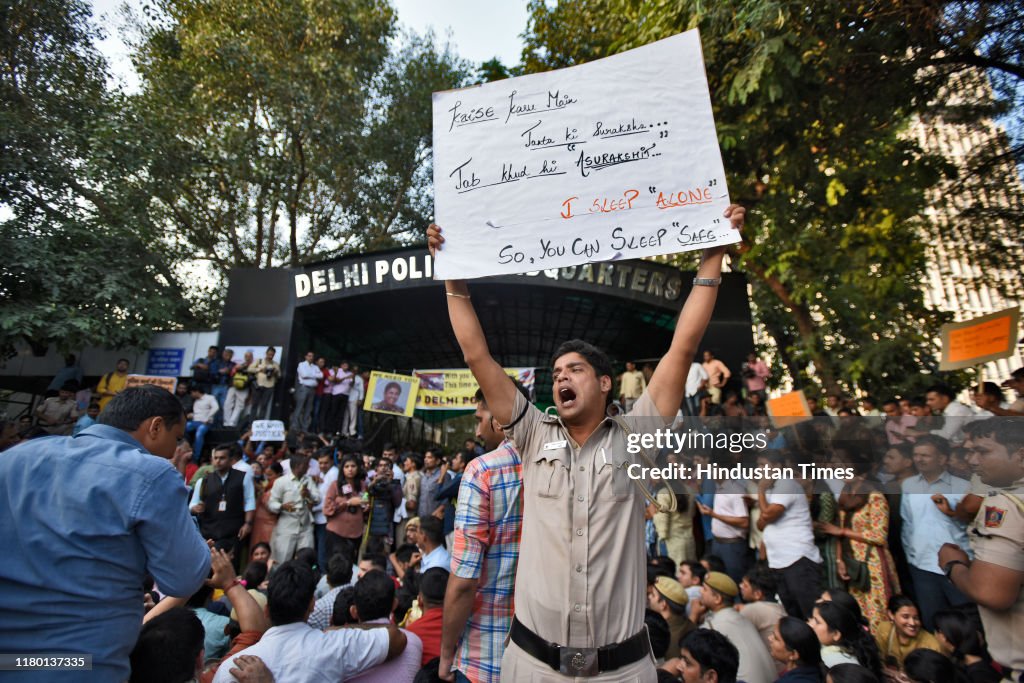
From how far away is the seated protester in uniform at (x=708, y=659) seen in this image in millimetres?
3273

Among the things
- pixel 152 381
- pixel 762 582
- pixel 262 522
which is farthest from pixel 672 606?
pixel 152 381

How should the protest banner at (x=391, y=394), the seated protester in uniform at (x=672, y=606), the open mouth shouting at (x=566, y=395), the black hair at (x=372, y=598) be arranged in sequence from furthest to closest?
the protest banner at (x=391, y=394) → the seated protester in uniform at (x=672, y=606) → the black hair at (x=372, y=598) → the open mouth shouting at (x=566, y=395)

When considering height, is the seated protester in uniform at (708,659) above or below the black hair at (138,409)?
below

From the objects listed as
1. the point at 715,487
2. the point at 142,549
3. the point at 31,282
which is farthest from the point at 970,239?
the point at 31,282

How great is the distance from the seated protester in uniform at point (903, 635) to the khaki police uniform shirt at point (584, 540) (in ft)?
10.7

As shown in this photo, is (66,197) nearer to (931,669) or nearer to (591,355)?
(591,355)

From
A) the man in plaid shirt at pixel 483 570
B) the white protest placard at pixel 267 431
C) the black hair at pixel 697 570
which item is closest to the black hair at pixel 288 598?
the man in plaid shirt at pixel 483 570

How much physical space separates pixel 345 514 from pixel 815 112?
298 inches

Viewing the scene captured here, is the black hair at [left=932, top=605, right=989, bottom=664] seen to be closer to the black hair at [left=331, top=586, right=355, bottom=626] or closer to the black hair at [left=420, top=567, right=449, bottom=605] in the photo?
the black hair at [left=420, top=567, right=449, bottom=605]

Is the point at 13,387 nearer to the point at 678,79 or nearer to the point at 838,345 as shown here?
the point at 678,79

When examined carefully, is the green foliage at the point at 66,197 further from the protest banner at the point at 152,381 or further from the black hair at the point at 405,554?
the black hair at the point at 405,554

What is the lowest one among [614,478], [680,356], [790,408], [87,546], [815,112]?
[87,546]

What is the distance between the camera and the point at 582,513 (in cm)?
199

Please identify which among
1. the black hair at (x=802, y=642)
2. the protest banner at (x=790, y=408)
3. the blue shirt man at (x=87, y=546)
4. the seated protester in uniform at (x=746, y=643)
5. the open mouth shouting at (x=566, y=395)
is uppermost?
the protest banner at (x=790, y=408)
